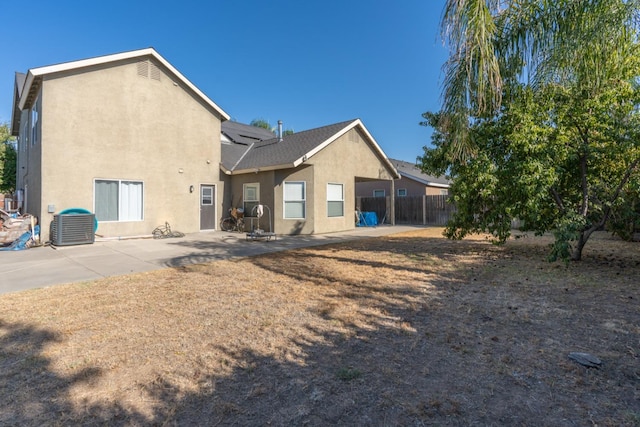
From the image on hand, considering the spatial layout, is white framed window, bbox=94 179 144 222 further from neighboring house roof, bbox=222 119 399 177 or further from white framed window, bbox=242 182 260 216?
white framed window, bbox=242 182 260 216

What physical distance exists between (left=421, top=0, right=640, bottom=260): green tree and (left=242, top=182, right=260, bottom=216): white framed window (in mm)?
8432

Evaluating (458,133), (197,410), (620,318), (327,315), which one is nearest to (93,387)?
(197,410)

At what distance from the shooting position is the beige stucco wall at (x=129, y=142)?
1106 cm

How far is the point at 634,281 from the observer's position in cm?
→ 574

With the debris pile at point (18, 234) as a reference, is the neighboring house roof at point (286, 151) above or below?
above

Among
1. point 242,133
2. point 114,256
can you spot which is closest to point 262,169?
point 114,256

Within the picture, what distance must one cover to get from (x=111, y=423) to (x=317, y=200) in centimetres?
1180

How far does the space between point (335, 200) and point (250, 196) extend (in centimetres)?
389

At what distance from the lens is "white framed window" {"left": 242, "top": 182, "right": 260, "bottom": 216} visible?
1441 centimetres

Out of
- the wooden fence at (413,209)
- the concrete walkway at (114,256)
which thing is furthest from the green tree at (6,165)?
the wooden fence at (413,209)

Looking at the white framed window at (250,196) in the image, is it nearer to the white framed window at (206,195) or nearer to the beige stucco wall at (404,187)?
the white framed window at (206,195)

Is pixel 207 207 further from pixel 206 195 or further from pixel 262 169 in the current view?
pixel 262 169

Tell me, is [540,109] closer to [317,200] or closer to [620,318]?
[620,318]

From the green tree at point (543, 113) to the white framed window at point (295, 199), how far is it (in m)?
6.60
